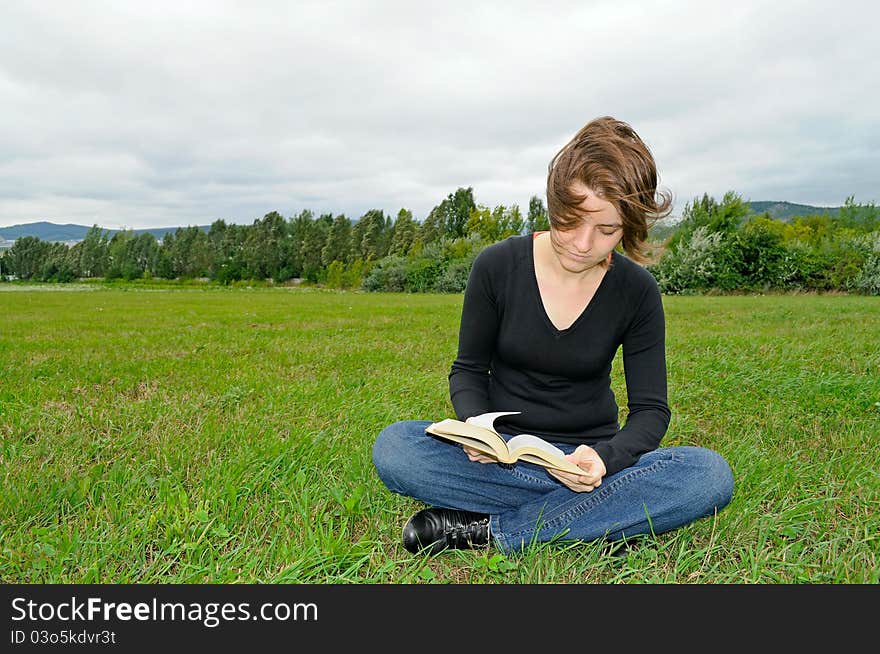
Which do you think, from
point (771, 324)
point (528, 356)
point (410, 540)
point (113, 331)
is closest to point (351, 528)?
point (410, 540)

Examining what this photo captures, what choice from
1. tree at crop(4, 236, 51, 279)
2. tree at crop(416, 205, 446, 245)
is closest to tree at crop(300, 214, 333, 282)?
tree at crop(416, 205, 446, 245)

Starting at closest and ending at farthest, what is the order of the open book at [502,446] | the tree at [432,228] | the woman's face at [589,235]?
the open book at [502,446] → the woman's face at [589,235] → the tree at [432,228]

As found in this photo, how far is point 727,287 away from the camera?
27.1 m

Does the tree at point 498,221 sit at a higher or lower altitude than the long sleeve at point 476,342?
higher

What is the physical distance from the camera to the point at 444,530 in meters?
2.35

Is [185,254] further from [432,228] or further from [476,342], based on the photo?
[476,342]

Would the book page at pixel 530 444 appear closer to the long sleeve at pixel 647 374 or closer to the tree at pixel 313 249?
the long sleeve at pixel 647 374

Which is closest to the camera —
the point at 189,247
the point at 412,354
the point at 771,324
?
the point at 412,354

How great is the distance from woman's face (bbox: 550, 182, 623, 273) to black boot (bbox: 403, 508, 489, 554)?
1.07 metres

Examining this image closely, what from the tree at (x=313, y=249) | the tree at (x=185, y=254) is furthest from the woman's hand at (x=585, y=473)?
the tree at (x=185, y=254)

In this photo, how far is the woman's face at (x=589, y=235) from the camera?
223 cm

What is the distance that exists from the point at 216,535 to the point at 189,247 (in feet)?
167
